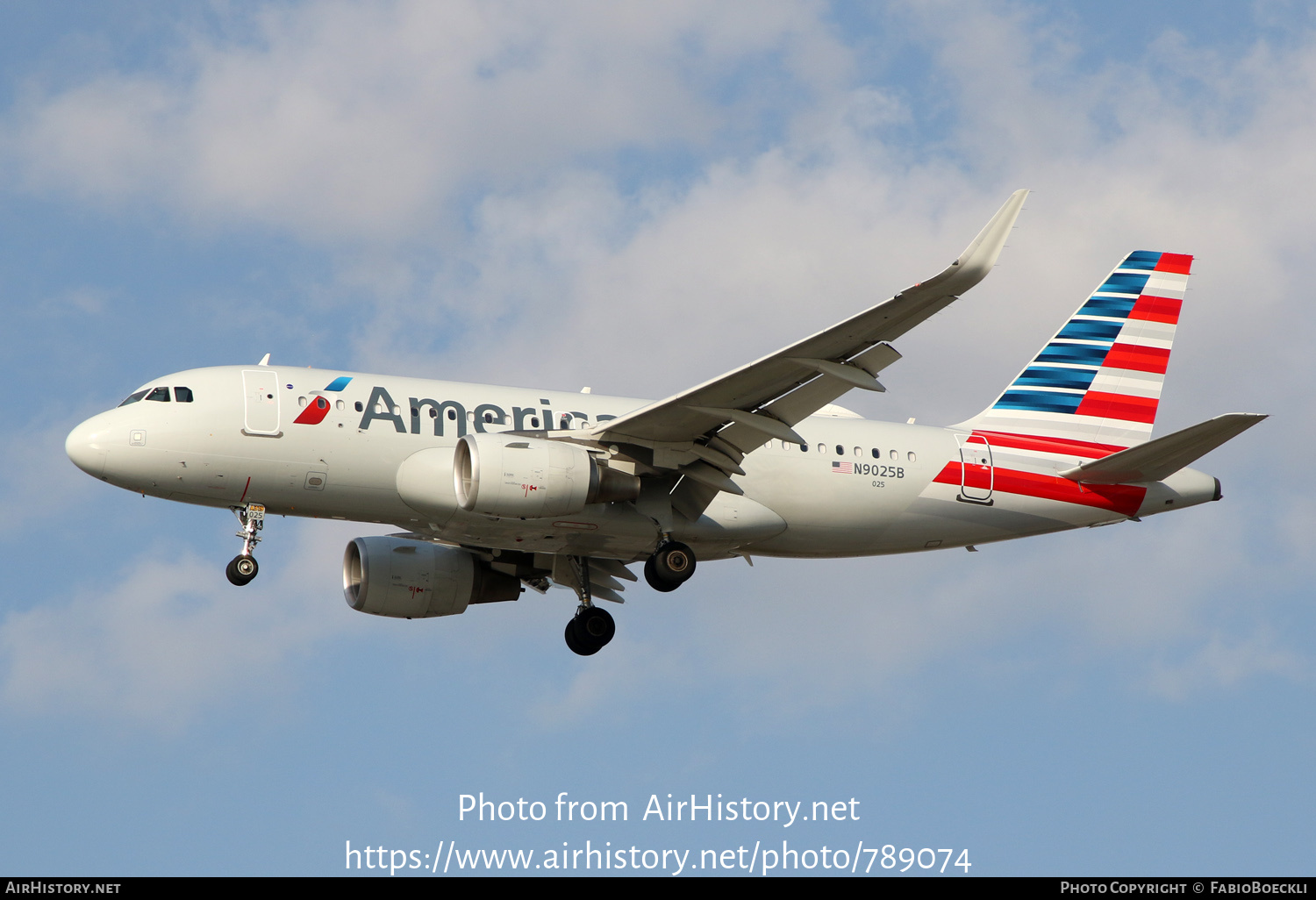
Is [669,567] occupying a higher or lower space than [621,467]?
lower

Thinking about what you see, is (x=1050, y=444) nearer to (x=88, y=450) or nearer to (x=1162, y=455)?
(x=1162, y=455)

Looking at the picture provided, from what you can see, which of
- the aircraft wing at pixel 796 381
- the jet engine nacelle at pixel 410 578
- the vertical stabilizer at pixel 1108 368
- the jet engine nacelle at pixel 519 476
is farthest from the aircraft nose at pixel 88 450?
the vertical stabilizer at pixel 1108 368

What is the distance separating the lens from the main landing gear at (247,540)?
28609 millimetres

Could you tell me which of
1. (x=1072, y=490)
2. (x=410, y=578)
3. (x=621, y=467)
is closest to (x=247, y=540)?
(x=410, y=578)

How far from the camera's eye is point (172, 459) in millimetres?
27984

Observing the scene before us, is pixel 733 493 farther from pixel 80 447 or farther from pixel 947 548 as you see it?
pixel 80 447

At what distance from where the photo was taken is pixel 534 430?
29.8 metres

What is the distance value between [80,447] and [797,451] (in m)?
14.1

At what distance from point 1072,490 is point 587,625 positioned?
11.0 meters

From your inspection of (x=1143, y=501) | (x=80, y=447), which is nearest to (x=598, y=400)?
(x=80, y=447)

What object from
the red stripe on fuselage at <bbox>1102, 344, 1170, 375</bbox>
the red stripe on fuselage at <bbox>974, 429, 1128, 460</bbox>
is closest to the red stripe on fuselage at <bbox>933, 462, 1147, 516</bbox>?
the red stripe on fuselage at <bbox>974, 429, 1128, 460</bbox>

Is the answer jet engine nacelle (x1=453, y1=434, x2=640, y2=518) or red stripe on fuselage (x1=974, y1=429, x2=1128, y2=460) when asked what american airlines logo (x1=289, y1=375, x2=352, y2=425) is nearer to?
jet engine nacelle (x1=453, y1=434, x2=640, y2=518)

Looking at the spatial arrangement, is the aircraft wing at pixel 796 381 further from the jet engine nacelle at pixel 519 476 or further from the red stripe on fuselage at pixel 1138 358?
the red stripe on fuselage at pixel 1138 358

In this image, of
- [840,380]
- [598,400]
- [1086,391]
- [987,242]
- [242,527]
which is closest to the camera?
[987,242]
